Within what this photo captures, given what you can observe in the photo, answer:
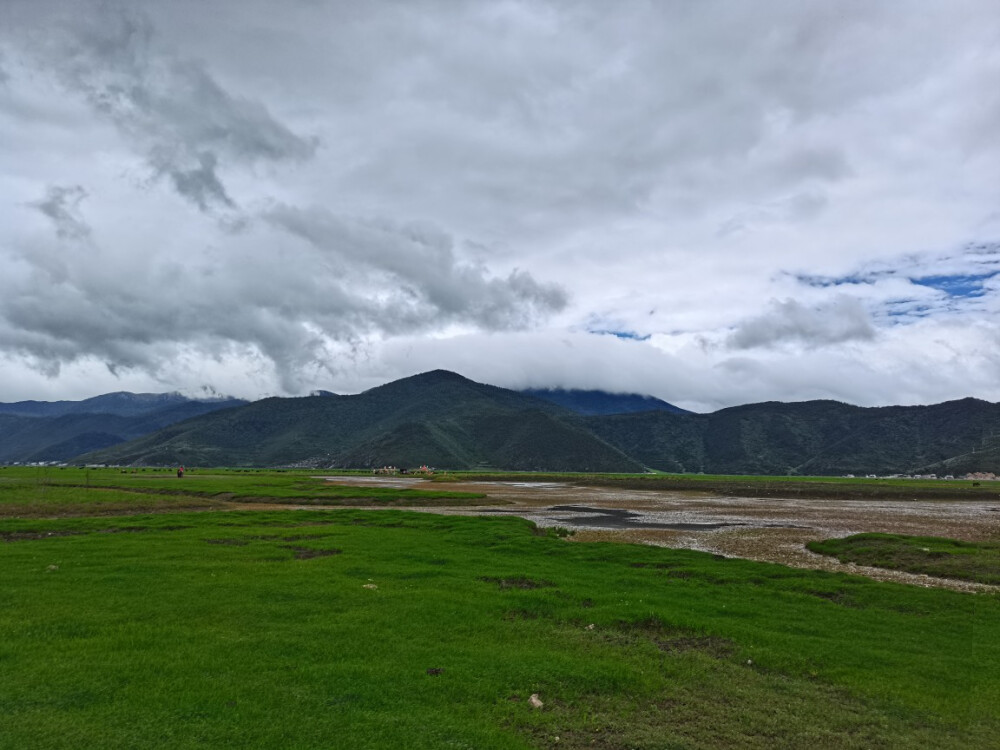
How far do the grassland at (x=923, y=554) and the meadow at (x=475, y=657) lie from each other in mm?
8859

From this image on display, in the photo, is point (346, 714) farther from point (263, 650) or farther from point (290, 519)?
point (290, 519)

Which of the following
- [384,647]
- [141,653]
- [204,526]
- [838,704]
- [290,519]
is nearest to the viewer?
[838,704]

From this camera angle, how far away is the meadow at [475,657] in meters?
12.2

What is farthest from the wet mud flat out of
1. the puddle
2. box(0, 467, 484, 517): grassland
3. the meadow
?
box(0, 467, 484, 517): grassland

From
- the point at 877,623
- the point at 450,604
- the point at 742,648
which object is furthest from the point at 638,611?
the point at 877,623

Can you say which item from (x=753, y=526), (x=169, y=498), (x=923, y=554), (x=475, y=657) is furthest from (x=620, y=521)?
(x=169, y=498)

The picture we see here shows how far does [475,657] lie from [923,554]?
120 feet

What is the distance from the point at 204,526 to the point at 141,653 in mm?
33652

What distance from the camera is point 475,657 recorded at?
1587cm

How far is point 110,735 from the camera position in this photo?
11.2m

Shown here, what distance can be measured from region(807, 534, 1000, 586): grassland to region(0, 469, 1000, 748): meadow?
8859mm

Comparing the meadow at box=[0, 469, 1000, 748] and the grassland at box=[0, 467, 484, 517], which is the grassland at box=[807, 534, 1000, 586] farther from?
the grassland at box=[0, 467, 484, 517]

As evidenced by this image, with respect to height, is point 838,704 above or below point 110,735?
below

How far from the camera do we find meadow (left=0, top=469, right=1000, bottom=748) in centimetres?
1219
